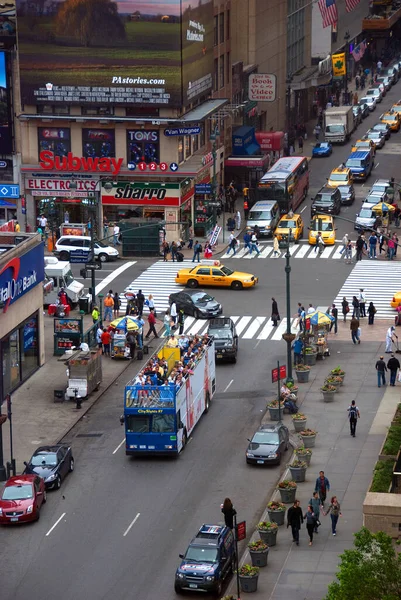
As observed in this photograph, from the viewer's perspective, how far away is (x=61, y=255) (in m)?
84.2

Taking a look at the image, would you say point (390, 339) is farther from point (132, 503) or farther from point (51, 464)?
point (51, 464)

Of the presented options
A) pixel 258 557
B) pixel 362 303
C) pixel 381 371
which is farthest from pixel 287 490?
pixel 362 303

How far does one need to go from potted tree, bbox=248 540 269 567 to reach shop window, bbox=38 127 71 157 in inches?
2027

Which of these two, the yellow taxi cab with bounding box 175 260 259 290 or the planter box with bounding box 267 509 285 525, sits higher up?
the yellow taxi cab with bounding box 175 260 259 290

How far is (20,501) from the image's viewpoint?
4631cm

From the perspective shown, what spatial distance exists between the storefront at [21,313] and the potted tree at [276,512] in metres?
17.2

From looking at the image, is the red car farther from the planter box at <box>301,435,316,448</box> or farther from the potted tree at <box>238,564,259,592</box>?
the planter box at <box>301,435,316,448</box>

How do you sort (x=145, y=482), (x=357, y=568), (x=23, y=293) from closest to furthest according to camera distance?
(x=357, y=568), (x=145, y=482), (x=23, y=293)

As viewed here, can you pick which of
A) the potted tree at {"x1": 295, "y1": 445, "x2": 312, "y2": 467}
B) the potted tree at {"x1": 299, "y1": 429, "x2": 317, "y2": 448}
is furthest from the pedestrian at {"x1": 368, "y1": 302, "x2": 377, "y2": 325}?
the potted tree at {"x1": 295, "y1": 445, "x2": 312, "y2": 467}

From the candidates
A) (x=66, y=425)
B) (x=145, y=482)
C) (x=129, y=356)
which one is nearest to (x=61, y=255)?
(x=129, y=356)

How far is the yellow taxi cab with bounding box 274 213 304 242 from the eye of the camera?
88419 millimetres

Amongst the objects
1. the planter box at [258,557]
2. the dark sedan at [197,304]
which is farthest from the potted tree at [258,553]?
the dark sedan at [197,304]

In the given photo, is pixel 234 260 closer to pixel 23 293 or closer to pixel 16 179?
pixel 16 179

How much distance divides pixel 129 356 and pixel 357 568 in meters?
33.5
